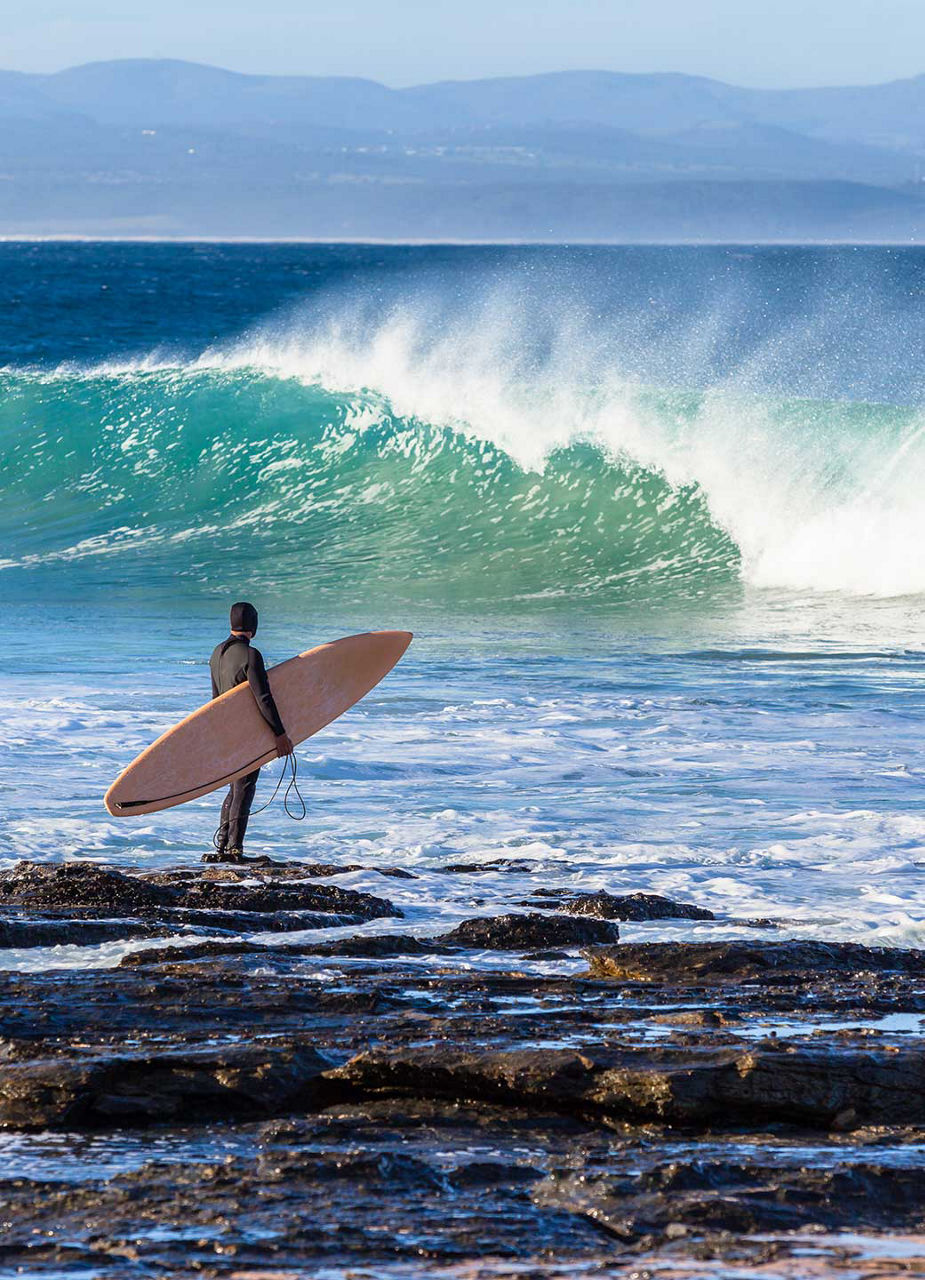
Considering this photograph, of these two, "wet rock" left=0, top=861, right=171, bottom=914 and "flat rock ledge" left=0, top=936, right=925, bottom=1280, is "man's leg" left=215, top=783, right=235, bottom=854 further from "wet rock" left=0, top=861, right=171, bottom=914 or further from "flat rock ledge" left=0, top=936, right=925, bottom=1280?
"flat rock ledge" left=0, top=936, right=925, bottom=1280

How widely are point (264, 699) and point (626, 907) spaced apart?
190 centimetres

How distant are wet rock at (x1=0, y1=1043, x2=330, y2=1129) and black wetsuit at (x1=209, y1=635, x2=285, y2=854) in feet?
9.05

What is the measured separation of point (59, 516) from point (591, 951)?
1616 cm

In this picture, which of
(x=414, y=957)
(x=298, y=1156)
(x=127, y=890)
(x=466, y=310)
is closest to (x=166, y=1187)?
(x=298, y=1156)

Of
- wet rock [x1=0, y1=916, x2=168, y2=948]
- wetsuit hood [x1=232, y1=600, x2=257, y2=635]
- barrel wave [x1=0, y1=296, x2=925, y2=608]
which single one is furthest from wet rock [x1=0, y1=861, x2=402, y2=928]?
barrel wave [x1=0, y1=296, x2=925, y2=608]

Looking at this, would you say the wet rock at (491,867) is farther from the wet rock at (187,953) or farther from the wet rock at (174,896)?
Result: the wet rock at (187,953)

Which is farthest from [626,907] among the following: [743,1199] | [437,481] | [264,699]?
[437,481]

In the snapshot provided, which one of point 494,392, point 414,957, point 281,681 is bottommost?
point 414,957

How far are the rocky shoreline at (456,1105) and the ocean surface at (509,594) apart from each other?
51 centimetres

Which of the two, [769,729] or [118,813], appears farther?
[769,729]

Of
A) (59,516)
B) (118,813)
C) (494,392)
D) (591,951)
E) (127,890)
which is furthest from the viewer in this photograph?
(494,392)

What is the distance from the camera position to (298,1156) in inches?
162

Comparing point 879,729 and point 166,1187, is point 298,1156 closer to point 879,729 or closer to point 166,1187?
point 166,1187

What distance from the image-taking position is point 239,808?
7.38 meters
